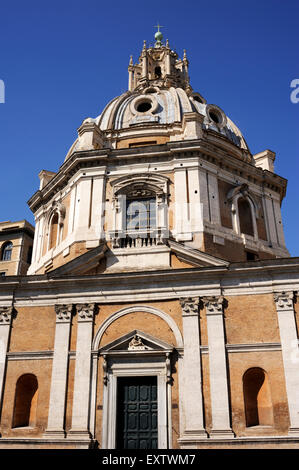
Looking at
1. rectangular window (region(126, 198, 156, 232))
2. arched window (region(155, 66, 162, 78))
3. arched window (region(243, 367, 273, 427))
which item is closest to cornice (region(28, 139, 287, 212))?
rectangular window (region(126, 198, 156, 232))

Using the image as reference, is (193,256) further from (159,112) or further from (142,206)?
(159,112)

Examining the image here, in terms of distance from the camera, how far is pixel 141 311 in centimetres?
1750

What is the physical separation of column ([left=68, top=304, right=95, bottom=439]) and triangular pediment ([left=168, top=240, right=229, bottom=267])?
386 cm

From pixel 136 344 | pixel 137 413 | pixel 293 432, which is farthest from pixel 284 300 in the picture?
pixel 137 413

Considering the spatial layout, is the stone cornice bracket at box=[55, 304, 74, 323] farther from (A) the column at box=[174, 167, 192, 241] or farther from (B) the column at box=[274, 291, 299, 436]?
(B) the column at box=[274, 291, 299, 436]

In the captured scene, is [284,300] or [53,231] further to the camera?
[53,231]

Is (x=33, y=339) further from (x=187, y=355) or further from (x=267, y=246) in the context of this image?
(x=267, y=246)

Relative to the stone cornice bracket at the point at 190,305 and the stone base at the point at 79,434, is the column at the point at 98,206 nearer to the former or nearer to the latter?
the stone cornice bracket at the point at 190,305

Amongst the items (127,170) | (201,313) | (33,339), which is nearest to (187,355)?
(201,313)

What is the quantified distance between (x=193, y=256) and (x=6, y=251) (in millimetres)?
26894

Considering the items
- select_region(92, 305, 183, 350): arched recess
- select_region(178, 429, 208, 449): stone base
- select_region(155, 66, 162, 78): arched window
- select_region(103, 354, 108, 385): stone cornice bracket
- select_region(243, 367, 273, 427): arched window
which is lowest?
select_region(178, 429, 208, 449): stone base

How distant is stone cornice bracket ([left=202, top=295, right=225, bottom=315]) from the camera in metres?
16.9

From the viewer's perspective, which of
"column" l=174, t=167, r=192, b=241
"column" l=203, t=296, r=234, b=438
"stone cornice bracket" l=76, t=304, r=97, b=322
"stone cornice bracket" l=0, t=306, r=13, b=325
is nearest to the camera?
"column" l=203, t=296, r=234, b=438
